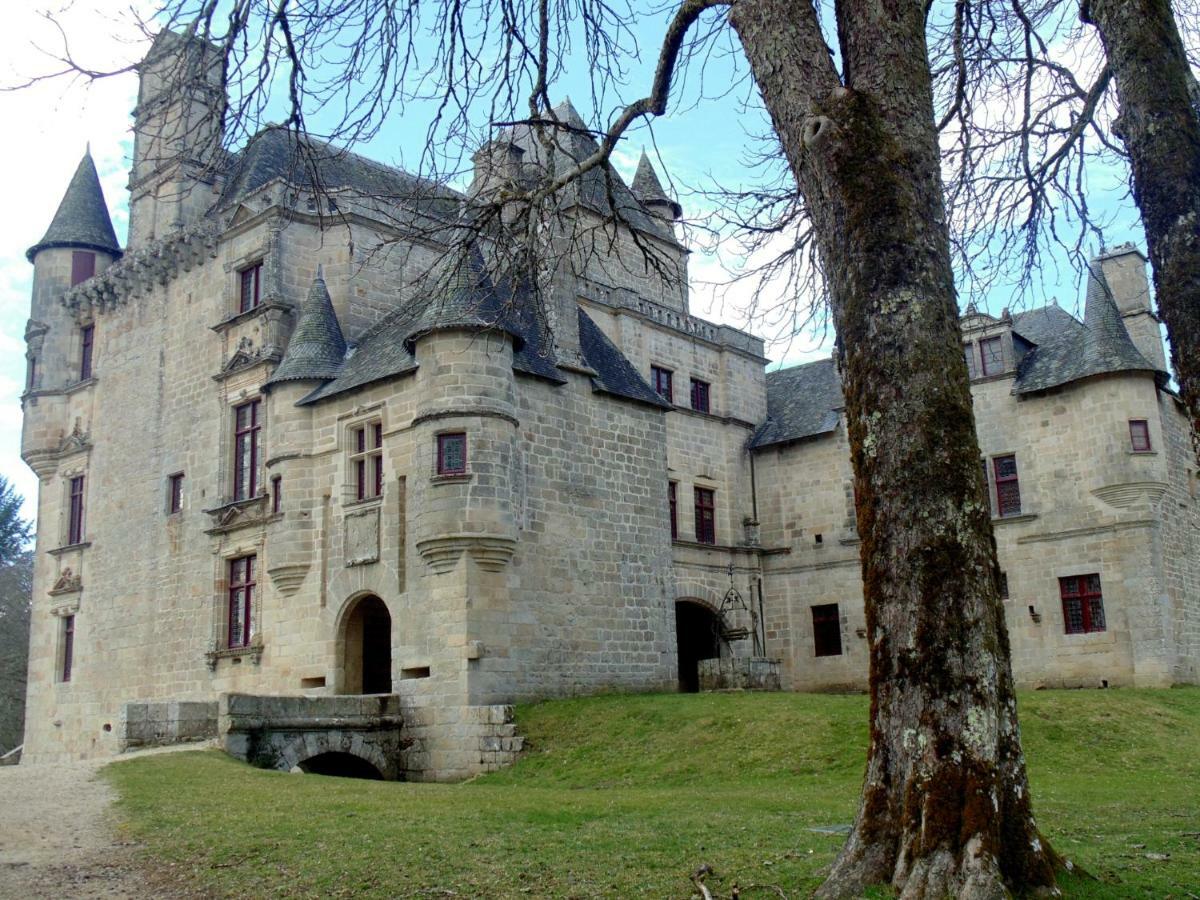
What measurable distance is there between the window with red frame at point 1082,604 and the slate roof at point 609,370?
10006 millimetres

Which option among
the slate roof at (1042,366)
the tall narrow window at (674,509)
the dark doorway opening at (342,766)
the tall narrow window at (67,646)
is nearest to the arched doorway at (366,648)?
the dark doorway opening at (342,766)

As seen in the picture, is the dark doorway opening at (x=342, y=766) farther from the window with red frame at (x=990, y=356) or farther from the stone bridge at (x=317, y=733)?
the window with red frame at (x=990, y=356)

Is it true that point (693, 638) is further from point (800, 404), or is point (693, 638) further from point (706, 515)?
point (800, 404)

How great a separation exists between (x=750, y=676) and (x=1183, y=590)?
10.8 m

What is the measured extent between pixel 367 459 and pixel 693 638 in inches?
487

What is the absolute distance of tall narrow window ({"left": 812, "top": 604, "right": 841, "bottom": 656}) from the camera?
94.6 ft

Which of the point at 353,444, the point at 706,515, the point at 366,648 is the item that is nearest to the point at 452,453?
the point at 353,444

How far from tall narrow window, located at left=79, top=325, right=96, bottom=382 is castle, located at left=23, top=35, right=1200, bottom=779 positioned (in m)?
0.07

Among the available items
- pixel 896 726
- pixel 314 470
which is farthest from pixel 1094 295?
pixel 896 726

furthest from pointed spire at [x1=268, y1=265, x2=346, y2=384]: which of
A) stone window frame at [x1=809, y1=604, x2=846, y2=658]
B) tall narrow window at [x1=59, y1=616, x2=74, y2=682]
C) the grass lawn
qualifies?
stone window frame at [x1=809, y1=604, x2=846, y2=658]

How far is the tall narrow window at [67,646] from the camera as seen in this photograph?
26688mm

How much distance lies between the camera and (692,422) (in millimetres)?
29281

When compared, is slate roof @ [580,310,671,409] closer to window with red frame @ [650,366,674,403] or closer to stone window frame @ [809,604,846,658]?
window with red frame @ [650,366,674,403]

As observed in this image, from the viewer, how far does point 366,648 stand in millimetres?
22812
